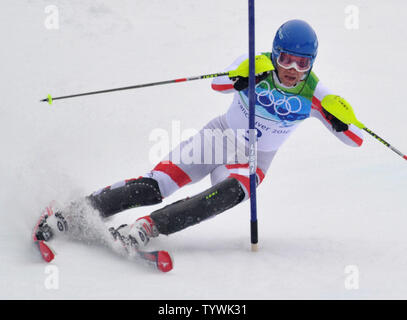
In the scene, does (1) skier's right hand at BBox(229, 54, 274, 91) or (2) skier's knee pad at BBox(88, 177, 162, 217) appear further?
(2) skier's knee pad at BBox(88, 177, 162, 217)

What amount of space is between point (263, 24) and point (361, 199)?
3768mm

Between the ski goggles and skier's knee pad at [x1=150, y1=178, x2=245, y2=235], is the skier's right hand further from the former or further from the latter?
skier's knee pad at [x1=150, y1=178, x2=245, y2=235]

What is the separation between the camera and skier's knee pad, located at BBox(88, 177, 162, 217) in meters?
3.45

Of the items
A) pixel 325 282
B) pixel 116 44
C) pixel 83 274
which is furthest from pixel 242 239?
pixel 116 44

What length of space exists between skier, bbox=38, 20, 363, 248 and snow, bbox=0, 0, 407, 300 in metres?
0.24

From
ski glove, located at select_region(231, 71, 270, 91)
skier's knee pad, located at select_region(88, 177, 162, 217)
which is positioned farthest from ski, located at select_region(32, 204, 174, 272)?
ski glove, located at select_region(231, 71, 270, 91)

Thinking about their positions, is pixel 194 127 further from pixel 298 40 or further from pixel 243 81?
pixel 298 40

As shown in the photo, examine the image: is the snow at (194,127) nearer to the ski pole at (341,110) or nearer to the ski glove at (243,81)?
the ski pole at (341,110)

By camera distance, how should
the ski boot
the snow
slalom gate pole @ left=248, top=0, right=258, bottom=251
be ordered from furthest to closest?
1. the ski boot
2. slalom gate pole @ left=248, top=0, right=258, bottom=251
3. the snow

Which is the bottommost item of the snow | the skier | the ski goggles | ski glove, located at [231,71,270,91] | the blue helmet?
the snow

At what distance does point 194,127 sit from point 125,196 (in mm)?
2320

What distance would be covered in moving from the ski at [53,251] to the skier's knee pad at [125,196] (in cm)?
16

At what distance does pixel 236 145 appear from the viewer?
365 centimetres

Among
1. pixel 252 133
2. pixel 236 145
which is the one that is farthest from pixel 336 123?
pixel 236 145
